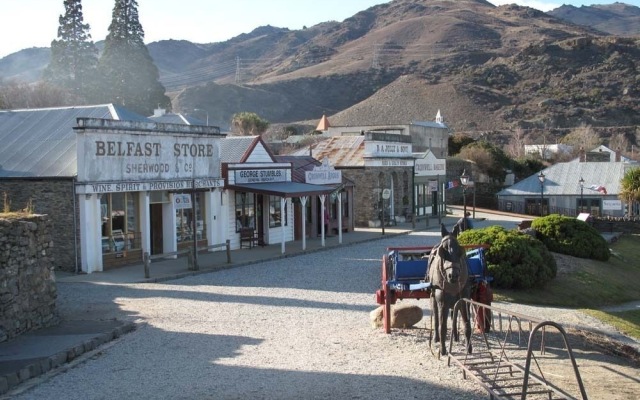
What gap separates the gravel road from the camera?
404 inches

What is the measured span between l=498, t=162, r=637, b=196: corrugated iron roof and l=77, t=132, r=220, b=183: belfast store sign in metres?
30.9

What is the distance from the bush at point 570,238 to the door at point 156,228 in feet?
42.8

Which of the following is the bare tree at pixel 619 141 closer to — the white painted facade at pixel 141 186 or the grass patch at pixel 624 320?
the white painted facade at pixel 141 186

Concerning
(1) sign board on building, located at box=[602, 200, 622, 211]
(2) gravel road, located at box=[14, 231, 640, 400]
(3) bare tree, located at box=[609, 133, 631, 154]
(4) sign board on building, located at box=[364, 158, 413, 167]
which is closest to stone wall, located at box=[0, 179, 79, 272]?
(2) gravel road, located at box=[14, 231, 640, 400]

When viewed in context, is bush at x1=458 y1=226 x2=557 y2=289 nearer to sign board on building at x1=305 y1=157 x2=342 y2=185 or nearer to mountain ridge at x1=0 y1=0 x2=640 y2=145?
sign board on building at x1=305 y1=157 x2=342 y2=185

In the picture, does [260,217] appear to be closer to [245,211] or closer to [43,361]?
[245,211]

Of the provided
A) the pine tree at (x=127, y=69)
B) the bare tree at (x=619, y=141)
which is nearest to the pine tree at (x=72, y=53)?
the pine tree at (x=127, y=69)

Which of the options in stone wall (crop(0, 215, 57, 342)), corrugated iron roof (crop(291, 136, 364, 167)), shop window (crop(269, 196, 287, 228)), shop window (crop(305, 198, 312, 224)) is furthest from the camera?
corrugated iron roof (crop(291, 136, 364, 167))

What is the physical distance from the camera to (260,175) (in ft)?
102

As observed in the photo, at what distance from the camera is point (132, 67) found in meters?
69.9

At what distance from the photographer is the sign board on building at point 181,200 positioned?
2448cm

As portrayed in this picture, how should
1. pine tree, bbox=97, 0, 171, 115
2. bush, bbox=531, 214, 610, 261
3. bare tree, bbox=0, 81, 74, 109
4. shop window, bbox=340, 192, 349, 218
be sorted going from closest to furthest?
bush, bbox=531, 214, 610, 261 → shop window, bbox=340, 192, 349, 218 → bare tree, bbox=0, 81, 74, 109 → pine tree, bbox=97, 0, 171, 115

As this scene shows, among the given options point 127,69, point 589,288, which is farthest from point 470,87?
point 589,288

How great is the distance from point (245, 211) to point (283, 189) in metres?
2.06
